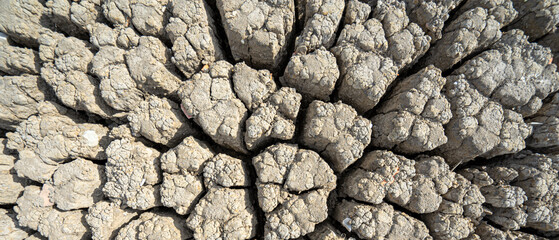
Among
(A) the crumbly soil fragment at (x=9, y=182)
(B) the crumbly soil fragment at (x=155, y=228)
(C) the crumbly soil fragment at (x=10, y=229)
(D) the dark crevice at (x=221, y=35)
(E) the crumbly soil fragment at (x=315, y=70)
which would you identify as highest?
(E) the crumbly soil fragment at (x=315, y=70)

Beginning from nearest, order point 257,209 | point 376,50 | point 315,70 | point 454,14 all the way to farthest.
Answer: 1. point 315,70
2. point 376,50
3. point 257,209
4. point 454,14

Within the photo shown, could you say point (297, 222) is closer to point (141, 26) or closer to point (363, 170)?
point (363, 170)

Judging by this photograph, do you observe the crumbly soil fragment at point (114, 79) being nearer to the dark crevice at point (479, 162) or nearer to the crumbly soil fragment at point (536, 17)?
the dark crevice at point (479, 162)

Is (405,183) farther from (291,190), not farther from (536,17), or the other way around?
(536,17)

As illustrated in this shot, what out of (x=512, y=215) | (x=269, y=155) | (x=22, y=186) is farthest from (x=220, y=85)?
(x=512, y=215)

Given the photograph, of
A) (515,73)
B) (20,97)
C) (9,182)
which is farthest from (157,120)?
(515,73)

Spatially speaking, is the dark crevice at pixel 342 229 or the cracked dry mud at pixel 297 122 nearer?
the cracked dry mud at pixel 297 122

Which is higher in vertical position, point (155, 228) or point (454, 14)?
point (454, 14)

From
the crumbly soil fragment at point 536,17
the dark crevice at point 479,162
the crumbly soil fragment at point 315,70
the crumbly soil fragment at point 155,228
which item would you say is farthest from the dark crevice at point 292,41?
the crumbly soil fragment at point 536,17
